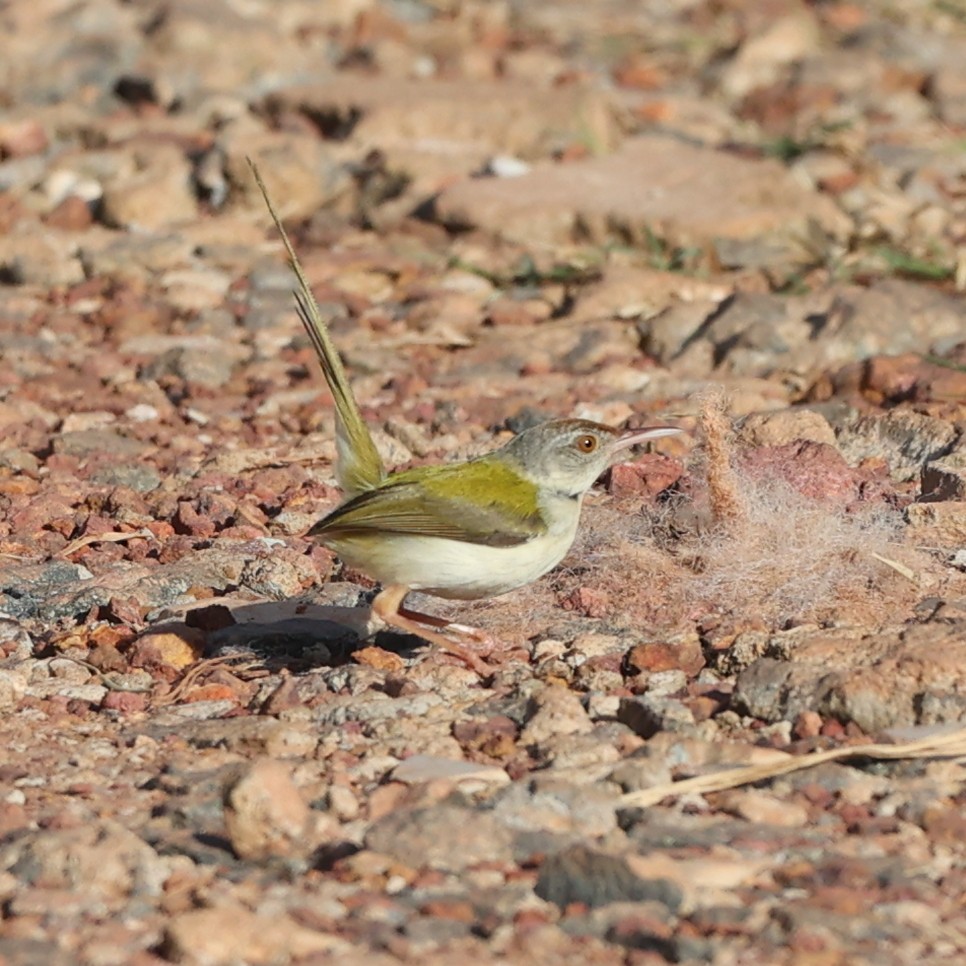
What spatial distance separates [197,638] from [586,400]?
336 cm

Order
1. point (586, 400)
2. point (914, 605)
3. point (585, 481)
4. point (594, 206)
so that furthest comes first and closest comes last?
1. point (594, 206)
2. point (586, 400)
3. point (585, 481)
4. point (914, 605)

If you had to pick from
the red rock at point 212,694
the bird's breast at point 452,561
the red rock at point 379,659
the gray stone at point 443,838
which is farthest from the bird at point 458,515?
the gray stone at point 443,838

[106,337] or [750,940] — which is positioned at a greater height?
[750,940]

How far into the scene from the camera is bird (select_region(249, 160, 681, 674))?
20.2 feet

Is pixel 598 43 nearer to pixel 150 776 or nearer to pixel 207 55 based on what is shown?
pixel 207 55

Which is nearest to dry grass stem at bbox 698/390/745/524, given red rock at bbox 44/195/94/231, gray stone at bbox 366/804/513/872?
gray stone at bbox 366/804/513/872

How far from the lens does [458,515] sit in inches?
248

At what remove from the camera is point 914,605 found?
618 cm

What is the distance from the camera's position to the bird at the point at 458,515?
20.2ft

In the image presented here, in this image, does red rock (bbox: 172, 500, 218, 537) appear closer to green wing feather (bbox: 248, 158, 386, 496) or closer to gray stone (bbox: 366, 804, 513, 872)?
green wing feather (bbox: 248, 158, 386, 496)

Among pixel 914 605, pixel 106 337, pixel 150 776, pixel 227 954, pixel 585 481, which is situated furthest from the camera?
pixel 106 337

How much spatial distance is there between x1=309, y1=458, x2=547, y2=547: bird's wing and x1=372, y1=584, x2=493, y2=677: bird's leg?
253 mm

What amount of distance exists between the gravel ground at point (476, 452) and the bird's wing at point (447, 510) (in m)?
0.42

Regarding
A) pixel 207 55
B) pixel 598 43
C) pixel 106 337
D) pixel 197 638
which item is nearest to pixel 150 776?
pixel 197 638
